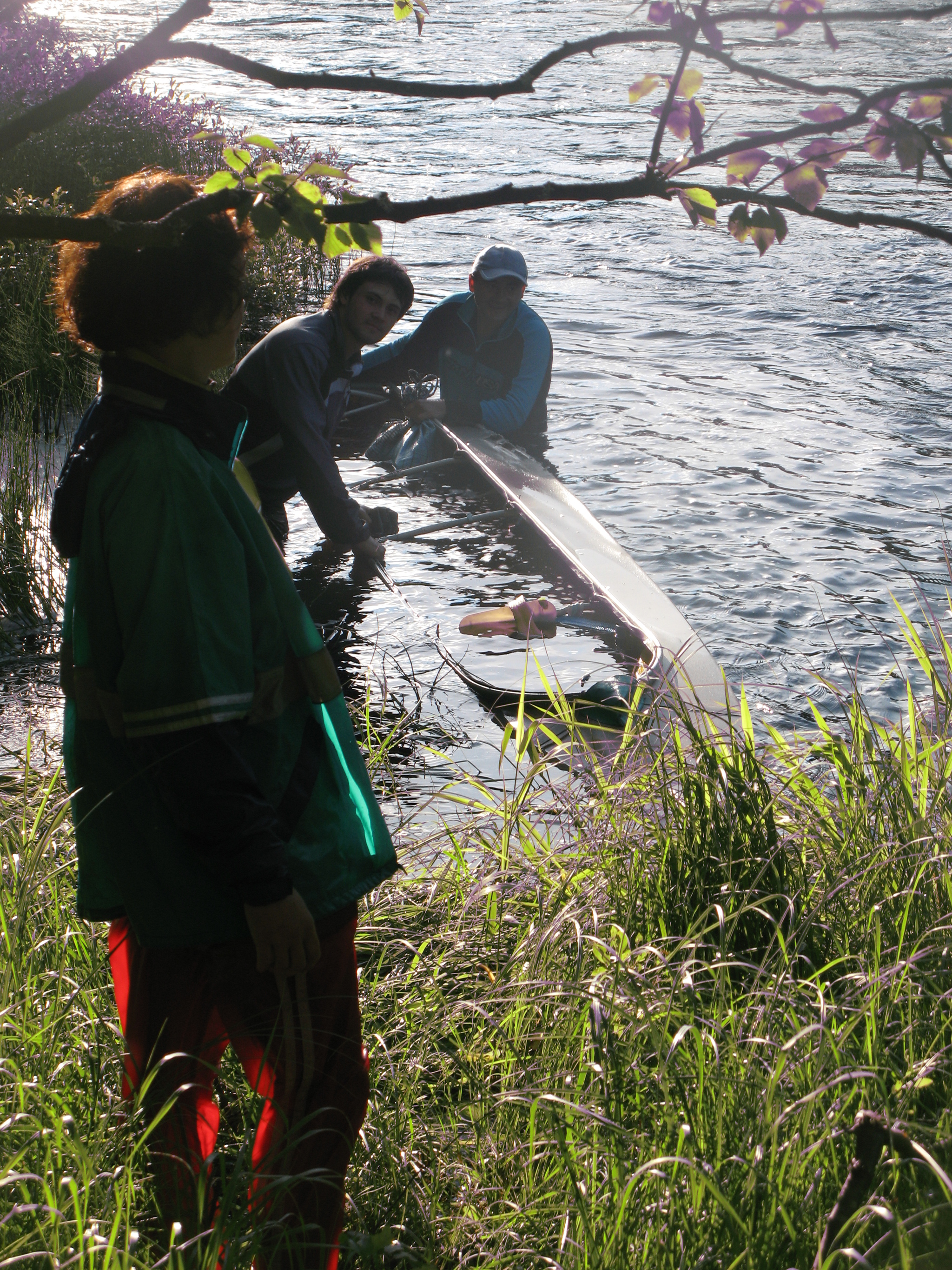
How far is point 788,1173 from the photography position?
1750 mm

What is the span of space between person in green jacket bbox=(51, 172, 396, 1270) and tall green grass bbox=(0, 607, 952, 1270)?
0.48 feet

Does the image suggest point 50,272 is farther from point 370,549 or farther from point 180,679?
point 180,679

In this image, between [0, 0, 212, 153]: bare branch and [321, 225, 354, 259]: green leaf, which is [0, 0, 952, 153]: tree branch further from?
[321, 225, 354, 259]: green leaf

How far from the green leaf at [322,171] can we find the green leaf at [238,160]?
11cm

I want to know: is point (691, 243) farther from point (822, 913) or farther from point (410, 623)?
point (822, 913)

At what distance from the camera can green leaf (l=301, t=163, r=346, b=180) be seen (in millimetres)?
1190

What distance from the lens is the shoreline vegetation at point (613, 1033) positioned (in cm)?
168

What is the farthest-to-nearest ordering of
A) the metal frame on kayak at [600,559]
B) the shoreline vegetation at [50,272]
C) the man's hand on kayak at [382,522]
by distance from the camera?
1. the man's hand on kayak at [382,522]
2. the shoreline vegetation at [50,272]
3. the metal frame on kayak at [600,559]

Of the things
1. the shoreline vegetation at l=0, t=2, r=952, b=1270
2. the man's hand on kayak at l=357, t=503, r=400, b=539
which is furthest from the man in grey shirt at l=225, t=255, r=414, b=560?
the shoreline vegetation at l=0, t=2, r=952, b=1270

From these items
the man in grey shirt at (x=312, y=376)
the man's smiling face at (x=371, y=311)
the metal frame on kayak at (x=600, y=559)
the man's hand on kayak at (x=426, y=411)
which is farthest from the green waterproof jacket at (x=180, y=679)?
the man's hand on kayak at (x=426, y=411)

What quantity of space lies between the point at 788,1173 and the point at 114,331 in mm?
1565

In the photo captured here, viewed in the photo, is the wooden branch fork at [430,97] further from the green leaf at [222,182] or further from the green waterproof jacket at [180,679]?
the green waterproof jacket at [180,679]

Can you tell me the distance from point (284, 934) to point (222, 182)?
98 cm

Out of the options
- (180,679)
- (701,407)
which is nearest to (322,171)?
(180,679)
